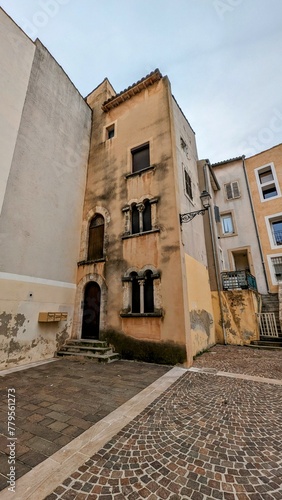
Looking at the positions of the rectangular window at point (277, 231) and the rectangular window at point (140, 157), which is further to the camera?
the rectangular window at point (277, 231)

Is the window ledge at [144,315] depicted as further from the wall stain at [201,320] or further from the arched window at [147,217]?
the arched window at [147,217]

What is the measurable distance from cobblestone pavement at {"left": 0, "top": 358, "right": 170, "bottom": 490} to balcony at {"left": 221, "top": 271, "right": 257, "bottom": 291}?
21.8 ft

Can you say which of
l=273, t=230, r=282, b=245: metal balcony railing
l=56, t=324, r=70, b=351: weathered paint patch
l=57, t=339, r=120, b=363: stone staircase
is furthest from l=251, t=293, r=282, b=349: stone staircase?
l=56, t=324, r=70, b=351: weathered paint patch

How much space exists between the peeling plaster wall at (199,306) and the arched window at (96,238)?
377 cm

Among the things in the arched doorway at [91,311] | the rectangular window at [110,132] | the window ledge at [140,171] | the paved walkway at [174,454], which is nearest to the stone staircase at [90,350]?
the arched doorway at [91,311]

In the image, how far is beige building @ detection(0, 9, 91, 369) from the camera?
650cm

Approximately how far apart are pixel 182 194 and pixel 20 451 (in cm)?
828

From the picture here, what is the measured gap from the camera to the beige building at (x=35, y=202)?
6504mm

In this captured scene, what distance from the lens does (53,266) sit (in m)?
7.97

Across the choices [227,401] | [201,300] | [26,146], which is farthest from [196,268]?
[26,146]

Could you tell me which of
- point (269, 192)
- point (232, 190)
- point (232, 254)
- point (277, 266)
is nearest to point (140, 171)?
point (232, 254)

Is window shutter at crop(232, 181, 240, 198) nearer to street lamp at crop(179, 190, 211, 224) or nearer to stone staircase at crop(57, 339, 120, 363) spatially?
street lamp at crop(179, 190, 211, 224)

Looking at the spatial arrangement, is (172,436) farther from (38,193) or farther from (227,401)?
(38,193)

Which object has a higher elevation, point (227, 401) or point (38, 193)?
Result: point (38, 193)
